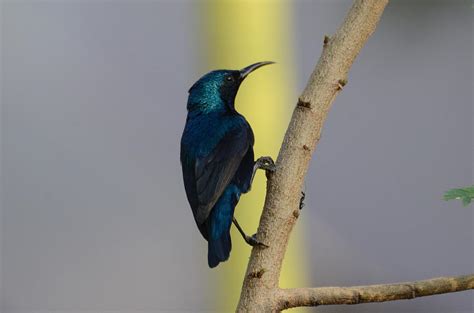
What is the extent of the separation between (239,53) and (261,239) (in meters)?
0.50

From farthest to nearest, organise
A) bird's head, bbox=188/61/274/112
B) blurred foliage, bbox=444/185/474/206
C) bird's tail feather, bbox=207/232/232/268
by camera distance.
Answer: bird's head, bbox=188/61/274/112 → bird's tail feather, bbox=207/232/232/268 → blurred foliage, bbox=444/185/474/206

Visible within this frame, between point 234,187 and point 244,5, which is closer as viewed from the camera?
point 234,187

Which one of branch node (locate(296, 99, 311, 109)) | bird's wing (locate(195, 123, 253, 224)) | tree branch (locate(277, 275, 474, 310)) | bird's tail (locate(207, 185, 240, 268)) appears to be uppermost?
branch node (locate(296, 99, 311, 109))

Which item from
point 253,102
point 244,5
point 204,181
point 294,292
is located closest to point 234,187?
point 204,181

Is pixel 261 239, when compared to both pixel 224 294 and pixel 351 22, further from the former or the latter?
pixel 224 294

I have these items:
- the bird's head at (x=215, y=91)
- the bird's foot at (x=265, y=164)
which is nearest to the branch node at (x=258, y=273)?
the bird's foot at (x=265, y=164)

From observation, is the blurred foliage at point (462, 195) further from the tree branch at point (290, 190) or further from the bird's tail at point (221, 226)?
the bird's tail at point (221, 226)

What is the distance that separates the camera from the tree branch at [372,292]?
74cm

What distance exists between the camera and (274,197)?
0.80 m

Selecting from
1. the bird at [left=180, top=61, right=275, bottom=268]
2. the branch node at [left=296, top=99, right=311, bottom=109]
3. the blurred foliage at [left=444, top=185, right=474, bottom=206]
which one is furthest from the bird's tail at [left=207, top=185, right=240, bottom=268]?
the blurred foliage at [left=444, top=185, right=474, bottom=206]

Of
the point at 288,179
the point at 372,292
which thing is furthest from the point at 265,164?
the point at 372,292

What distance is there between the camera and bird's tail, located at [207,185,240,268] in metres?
0.83

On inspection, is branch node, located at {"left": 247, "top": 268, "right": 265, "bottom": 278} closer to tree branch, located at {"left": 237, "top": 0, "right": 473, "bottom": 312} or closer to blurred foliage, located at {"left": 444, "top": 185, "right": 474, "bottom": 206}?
tree branch, located at {"left": 237, "top": 0, "right": 473, "bottom": 312}

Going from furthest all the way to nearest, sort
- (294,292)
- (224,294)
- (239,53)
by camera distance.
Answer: (224,294)
(239,53)
(294,292)
